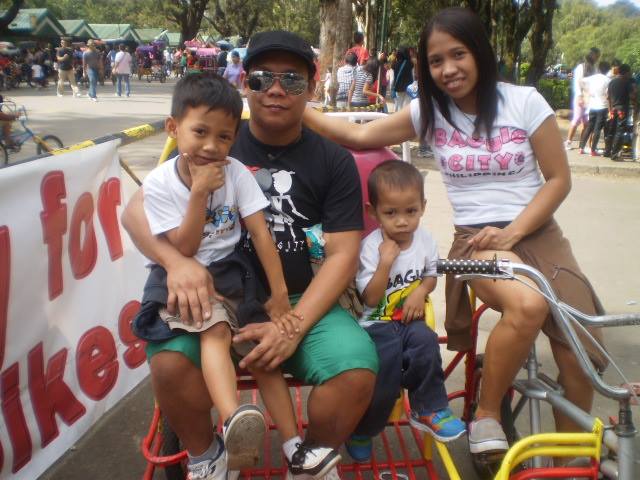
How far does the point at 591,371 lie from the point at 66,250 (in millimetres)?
2101

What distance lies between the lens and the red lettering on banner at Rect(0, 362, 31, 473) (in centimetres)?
236

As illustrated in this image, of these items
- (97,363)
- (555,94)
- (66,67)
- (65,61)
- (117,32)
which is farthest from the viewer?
(117,32)

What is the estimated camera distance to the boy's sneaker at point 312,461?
6.41ft

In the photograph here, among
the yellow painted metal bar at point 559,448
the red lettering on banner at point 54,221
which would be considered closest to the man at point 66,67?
the red lettering on banner at point 54,221

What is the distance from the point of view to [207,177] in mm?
2039

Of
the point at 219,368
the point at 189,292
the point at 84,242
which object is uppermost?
the point at 189,292

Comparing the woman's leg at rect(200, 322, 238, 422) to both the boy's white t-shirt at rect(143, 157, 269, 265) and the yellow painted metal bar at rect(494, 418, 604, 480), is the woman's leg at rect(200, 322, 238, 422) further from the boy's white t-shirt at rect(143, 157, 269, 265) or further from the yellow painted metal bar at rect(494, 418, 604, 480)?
the yellow painted metal bar at rect(494, 418, 604, 480)

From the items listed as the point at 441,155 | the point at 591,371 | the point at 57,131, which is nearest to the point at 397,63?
the point at 57,131

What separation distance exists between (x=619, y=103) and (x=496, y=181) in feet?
30.8

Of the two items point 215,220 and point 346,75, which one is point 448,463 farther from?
point 346,75

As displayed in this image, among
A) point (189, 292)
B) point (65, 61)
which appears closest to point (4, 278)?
point (189, 292)

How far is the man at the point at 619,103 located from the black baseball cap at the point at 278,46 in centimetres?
961

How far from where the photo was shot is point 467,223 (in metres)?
2.47

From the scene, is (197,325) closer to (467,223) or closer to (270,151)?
(270,151)
